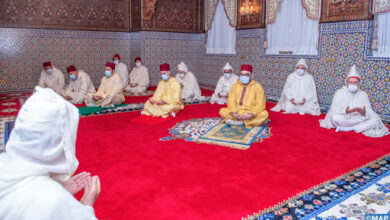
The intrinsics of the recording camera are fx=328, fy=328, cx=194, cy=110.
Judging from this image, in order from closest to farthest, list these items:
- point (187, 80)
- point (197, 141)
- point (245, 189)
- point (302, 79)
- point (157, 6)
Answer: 1. point (245, 189)
2. point (197, 141)
3. point (302, 79)
4. point (187, 80)
5. point (157, 6)

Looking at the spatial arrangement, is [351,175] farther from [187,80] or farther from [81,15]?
[81,15]

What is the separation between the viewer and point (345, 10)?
5.62 metres

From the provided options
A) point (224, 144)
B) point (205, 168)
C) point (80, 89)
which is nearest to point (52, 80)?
point (80, 89)

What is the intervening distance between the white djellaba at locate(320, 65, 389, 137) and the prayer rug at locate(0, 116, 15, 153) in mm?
4156

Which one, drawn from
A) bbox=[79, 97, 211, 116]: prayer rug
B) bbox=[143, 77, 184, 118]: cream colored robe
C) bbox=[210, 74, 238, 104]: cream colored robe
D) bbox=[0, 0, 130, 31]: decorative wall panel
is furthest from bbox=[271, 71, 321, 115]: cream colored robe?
bbox=[0, 0, 130, 31]: decorative wall panel

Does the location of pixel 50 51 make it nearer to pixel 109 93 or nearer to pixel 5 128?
pixel 109 93

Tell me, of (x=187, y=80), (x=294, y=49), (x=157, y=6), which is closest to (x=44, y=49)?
(x=157, y=6)

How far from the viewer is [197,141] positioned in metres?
3.89

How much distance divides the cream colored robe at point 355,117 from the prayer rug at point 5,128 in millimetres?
4152

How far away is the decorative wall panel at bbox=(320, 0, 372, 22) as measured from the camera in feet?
17.5

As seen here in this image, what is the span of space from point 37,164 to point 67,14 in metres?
8.51

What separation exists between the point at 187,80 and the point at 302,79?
2520mm

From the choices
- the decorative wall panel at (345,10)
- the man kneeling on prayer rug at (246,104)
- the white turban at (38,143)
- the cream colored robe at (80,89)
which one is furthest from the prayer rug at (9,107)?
the decorative wall panel at (345,10)

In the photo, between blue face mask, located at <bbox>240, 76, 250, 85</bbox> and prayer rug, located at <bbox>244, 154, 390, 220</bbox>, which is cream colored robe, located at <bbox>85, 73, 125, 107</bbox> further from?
prayer rug, located at <bbox>244, 154, 390, 220</bbox>
